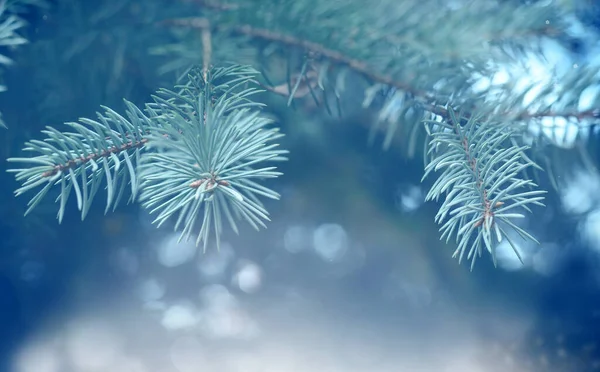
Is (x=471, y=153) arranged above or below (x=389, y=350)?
above

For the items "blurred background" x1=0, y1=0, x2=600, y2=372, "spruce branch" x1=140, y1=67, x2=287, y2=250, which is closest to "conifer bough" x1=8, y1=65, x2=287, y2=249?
"spruce branch" x1=140, y1=67, x2=287, y2=250

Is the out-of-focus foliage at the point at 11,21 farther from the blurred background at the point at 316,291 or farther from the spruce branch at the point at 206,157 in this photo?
Result: the blurred background at the point at 316,291

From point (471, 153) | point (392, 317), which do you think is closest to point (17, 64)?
point (471, 153)

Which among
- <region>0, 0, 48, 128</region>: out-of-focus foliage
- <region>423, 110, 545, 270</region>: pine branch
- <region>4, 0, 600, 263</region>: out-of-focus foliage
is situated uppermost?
<region>0, 0, 48, 128</region>: out-of-focus foliage

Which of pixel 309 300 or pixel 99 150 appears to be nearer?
pixel 99 150

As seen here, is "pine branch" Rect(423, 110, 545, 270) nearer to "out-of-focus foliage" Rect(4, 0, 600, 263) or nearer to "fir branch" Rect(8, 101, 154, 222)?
"out-of-focus foliage" Rect(4, 0, 600, 263)

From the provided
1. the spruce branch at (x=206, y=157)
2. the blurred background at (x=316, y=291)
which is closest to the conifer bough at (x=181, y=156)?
the spruce branch at (x=206, y=157)

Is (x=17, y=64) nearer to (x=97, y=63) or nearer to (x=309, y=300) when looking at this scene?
(x=97, y=63)
